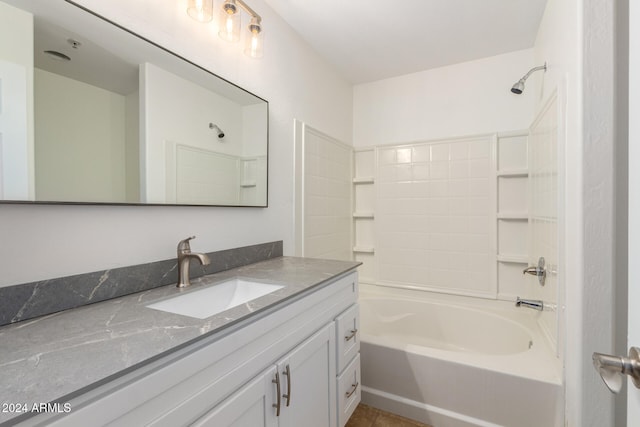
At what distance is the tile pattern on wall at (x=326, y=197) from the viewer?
7.29 ft

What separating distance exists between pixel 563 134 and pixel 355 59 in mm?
1698

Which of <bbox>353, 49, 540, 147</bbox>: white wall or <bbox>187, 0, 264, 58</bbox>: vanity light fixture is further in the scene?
<bbox>353, 49, 540, 147</bbox>: white wall

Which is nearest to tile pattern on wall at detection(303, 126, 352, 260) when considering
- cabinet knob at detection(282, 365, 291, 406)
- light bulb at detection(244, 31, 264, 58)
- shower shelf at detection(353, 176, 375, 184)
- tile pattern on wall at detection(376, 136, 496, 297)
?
shower shelf at detection(353, 176, 375, 184)

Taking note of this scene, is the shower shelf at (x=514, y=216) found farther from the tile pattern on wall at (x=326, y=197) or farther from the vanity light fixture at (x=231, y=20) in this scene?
the vanity light fixture at (x=231, y=20)

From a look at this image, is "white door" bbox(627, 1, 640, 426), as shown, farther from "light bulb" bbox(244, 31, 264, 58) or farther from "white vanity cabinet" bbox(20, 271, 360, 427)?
"light bulb" bbox(244, 31, 264, 58)

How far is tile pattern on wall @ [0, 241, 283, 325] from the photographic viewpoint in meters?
0.80

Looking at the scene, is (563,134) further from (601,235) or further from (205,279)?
(205,279)

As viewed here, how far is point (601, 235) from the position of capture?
3.09 feet

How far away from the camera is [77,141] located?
956 mm

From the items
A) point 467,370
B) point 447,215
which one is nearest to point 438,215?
point 447,215

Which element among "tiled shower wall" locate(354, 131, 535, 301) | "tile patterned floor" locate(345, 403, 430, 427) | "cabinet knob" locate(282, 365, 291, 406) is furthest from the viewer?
"tiled shower wall" locate(354, 131, 535, 301)

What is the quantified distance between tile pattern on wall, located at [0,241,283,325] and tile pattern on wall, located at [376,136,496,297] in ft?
6.03

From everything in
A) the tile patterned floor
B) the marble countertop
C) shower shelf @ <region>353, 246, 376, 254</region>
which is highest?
the marble countertop

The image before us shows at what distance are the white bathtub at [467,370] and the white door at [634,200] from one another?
3.90ft
